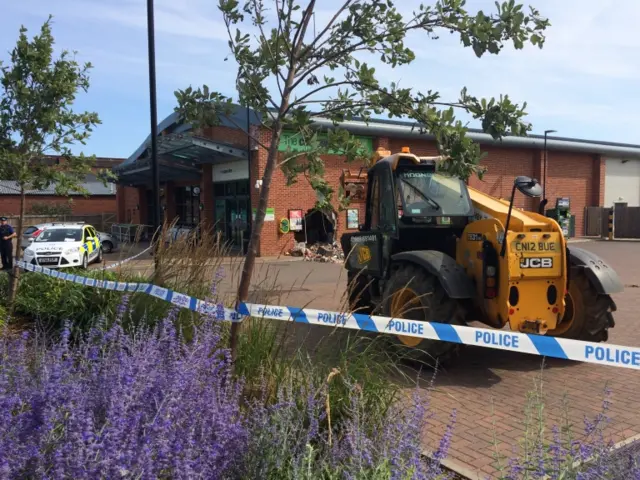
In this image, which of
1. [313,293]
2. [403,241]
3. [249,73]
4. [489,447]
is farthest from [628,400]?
[313,293]

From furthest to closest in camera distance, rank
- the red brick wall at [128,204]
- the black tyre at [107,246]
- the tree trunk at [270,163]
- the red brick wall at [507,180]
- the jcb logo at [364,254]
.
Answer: the red brick wall at [128,204] < the black tyre at [107,246] < the red brick wall at [507,180] < the jcb logo at [364,254] < the tree trunk at [270,163]

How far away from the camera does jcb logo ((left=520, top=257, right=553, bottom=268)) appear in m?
5.54

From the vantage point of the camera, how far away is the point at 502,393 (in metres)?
5.23

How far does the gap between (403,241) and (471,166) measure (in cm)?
363

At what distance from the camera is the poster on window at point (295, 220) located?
2158cm

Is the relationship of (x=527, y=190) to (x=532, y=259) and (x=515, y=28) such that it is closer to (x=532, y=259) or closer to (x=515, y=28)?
(x=532, y=259)

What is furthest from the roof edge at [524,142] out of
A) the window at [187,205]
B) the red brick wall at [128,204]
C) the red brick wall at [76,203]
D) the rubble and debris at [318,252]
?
the red brick wall at [76,203]

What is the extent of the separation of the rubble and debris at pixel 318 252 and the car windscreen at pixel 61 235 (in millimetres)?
7446

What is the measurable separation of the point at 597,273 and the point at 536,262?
92 cm

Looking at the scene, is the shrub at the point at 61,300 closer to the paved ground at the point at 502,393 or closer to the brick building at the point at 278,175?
the paved ground at the point at 502,393

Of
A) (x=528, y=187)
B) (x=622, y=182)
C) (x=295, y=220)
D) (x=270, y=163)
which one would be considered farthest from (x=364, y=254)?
(x=622, y=182)

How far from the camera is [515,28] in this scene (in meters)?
3.27

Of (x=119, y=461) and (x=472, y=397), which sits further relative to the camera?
(x=472, y=397)

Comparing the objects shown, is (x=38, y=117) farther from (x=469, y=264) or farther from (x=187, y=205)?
(x=187, y=205)
